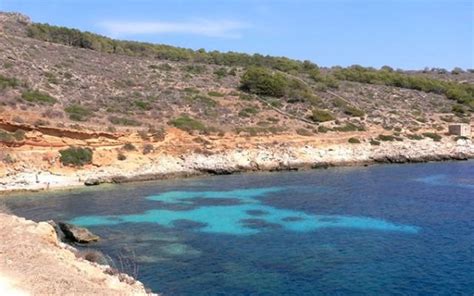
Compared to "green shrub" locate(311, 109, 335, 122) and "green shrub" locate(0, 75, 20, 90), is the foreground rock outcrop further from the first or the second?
"green shrub" locate(311, 109, 335, 122)

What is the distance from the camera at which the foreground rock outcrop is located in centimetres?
1441

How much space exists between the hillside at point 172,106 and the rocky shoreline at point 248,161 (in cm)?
24

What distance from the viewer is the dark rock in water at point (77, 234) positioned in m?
23.1

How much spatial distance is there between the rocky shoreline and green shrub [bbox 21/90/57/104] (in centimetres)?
1088

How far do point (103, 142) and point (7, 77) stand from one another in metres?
14.6

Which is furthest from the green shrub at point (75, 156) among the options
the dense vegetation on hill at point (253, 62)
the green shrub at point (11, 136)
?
the dense vegetation on hill at point (253, 62)

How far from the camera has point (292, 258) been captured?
20672mm

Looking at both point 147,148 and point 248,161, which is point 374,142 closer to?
point 248,161

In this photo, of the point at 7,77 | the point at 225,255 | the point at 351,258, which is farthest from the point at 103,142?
the point at 351,258

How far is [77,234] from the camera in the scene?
23250 mm

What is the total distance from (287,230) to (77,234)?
922cm

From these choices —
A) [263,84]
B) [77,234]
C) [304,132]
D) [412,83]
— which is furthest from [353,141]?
[77,234]

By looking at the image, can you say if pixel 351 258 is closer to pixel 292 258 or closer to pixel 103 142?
pixel 292 258

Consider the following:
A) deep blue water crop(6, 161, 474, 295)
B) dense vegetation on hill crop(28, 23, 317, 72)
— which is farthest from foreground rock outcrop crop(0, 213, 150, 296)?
dense vegetation on hill crop(28, 23, 317, 72)
